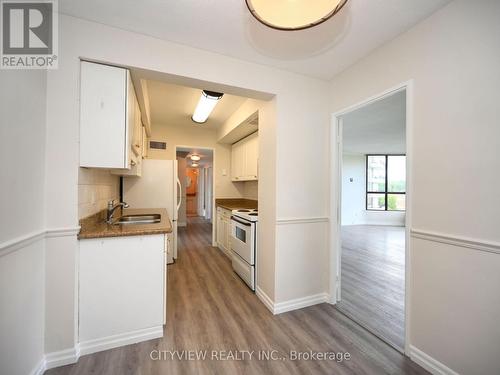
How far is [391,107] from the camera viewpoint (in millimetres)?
3328

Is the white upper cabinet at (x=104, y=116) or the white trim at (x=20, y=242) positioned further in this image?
the white upper cabinet at (x=104, y=116)

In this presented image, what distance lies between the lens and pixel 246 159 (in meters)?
4.07

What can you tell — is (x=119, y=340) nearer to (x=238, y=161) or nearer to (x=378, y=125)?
(x=238, y=161)

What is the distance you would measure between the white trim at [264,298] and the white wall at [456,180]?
3.90 ft

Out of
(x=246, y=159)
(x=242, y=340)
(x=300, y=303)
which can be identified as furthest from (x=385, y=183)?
(x=242, y=340)

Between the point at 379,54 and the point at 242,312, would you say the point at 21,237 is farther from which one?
the point at 379,54

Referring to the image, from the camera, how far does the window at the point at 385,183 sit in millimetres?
7624

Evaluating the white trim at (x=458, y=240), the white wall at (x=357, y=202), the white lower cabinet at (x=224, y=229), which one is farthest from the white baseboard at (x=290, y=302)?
the white wall at (x=357, y=202)

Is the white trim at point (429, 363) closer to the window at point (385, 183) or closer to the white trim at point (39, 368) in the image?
the white trim at point (39, 368)

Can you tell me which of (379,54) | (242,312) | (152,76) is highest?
(379,54)

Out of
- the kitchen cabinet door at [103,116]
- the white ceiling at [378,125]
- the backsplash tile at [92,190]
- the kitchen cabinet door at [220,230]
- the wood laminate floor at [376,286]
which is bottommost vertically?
the wood laminate floor at [376,286]

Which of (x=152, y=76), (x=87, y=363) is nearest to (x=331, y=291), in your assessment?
(x=87, y=363)

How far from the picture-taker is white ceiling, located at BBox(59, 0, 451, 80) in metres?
1.44

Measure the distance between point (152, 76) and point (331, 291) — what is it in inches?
112
